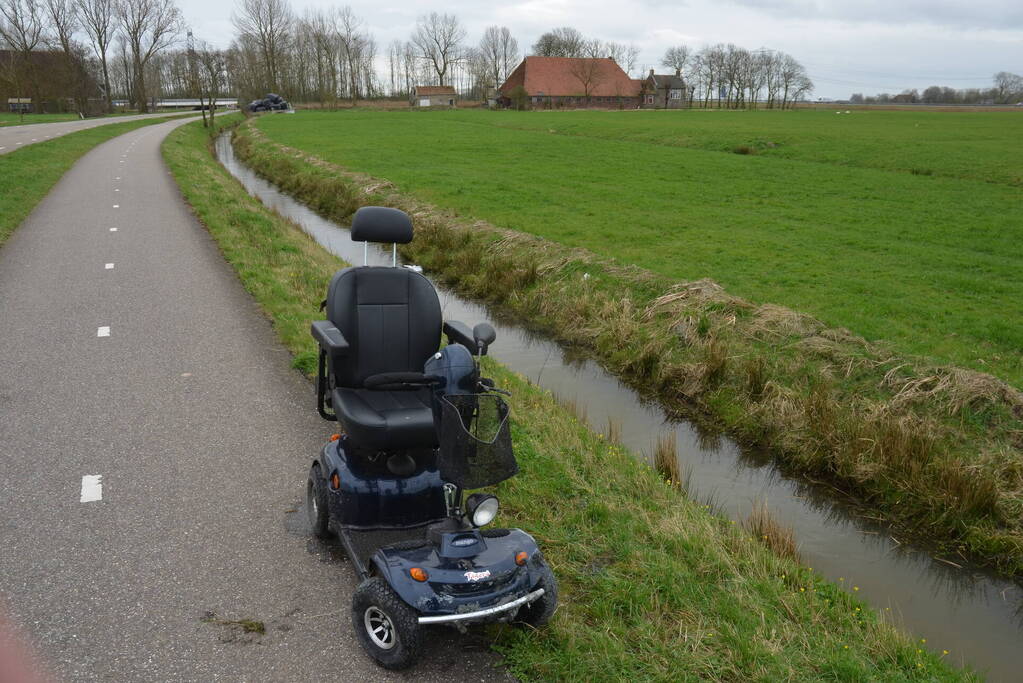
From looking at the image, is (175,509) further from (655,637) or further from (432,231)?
(432,231)

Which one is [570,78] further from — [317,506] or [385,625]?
[385,625]

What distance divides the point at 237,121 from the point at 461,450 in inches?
2611

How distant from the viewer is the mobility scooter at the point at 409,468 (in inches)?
144

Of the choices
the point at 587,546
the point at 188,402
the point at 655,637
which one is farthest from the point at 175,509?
the point at 655,637

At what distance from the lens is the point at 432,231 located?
17016mm

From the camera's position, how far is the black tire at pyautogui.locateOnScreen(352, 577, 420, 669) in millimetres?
3604

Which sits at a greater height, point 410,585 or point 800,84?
point 800,84

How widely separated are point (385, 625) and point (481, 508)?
29.3 inches

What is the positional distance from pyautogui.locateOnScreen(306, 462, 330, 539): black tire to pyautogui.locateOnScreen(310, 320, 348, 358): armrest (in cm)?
80

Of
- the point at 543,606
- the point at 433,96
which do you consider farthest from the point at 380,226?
the point at 433,96

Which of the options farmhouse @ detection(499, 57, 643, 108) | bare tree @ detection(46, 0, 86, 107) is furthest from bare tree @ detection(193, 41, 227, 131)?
farmhouse @ detection(499, 57, 643, 108)

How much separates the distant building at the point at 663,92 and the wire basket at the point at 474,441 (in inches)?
4193

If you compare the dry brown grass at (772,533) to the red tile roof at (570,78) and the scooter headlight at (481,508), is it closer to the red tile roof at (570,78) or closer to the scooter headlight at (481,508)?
the scooter headlight at (481,508)

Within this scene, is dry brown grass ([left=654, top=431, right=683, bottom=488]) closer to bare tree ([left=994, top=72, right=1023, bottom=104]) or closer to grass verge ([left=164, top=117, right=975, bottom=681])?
grass verge ([left=164, top=117, right=975, bottom=681])
